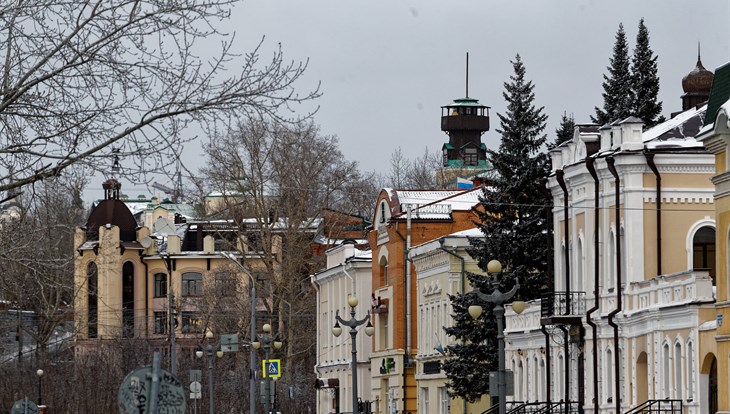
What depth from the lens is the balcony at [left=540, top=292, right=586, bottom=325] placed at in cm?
4738

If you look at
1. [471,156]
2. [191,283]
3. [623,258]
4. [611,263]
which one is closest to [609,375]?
[611,263]

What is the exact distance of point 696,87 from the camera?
51.2m

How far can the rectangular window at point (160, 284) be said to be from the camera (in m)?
123

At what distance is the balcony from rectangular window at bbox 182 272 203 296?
7044 cm

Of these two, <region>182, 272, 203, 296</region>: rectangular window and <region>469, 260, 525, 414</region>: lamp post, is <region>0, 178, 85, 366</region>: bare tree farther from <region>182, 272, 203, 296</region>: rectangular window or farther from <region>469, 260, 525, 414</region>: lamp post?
<region>182, 272, 203, 296</region>: rectangular window

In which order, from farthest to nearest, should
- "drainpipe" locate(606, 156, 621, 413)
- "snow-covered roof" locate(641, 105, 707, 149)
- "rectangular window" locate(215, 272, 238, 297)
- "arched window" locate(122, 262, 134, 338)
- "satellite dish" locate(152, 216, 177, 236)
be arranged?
"satellite dish" locate(152, 216, 177, 236) → "arched window" locate(122, 262, 134, 338) → "rectangular window" locate(215, 272, 238, 297) → "drainpipe" locate(606, 156, 621, 413) → "snow-covered roof" locate(641, 105, 707, 149)

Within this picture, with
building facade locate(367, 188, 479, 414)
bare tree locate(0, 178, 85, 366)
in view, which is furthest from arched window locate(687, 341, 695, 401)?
building facade locate(367, 188, 479, 414)

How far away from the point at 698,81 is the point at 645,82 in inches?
430

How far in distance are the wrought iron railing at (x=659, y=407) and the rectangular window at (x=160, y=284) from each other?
83122 millimetres

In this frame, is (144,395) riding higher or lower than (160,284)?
lower

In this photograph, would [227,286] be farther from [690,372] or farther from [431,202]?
[690,372]

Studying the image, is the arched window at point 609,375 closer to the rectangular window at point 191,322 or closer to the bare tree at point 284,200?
the bare tree at point 284,200

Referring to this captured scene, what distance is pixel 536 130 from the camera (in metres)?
55.4

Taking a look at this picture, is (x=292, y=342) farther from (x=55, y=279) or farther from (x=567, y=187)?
(x=55, y=279)
